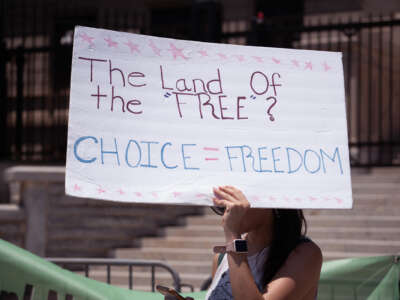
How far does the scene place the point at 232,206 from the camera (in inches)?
→ 92.0

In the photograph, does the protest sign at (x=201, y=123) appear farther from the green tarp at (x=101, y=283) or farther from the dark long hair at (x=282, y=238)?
the green tarp at (x=101, y=283)

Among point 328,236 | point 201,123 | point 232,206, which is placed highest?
point 201,123

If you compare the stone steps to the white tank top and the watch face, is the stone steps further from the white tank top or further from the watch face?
the watch face

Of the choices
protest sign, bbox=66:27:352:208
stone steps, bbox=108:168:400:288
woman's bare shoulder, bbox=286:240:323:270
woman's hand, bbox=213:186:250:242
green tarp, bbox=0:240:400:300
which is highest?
protest sign, bbox=66:27:352:208

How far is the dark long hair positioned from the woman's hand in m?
0.21

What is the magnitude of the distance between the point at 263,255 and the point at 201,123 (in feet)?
1.88

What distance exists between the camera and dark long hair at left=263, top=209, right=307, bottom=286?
2527 millimetres

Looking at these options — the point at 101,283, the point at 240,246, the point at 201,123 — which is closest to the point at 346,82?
the point at 101,283

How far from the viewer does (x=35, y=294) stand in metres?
3.30

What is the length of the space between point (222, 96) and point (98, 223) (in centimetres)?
534

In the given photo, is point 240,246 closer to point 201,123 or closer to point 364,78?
point 201,123

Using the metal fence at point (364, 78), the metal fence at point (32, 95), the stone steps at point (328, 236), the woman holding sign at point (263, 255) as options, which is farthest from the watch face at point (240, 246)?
the metal fence at point (32, 95)

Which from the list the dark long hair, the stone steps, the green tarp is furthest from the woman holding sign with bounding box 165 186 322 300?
the stone steps

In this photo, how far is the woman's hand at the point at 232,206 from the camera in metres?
2.35
